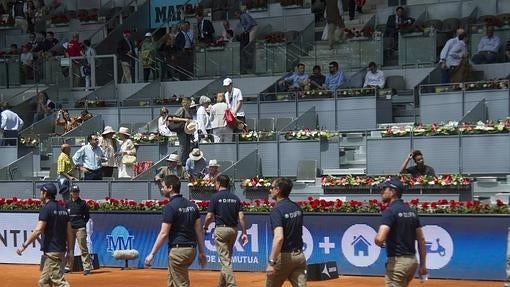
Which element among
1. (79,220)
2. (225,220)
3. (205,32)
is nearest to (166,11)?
(205,32)

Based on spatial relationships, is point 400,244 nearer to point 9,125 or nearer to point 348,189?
point 348,189

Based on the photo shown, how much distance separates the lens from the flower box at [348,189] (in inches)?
897

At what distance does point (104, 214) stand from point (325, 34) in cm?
1203

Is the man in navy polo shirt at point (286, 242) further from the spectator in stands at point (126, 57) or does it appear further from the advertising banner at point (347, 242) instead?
the spectator in stands at point (126, 57)

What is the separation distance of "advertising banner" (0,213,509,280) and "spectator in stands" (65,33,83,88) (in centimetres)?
1248

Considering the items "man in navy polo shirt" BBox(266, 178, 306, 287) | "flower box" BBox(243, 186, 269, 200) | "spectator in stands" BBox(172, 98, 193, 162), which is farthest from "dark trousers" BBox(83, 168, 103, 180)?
"man in navy polo shirt" BBox(266, 178, 306, 287)

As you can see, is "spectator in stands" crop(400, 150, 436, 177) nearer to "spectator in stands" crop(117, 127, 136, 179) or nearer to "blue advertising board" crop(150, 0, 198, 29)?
"spectator in stands" crop(117, 127, 136, 179)

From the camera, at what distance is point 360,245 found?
66.0 ft

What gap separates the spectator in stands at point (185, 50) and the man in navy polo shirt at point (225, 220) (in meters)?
18.1

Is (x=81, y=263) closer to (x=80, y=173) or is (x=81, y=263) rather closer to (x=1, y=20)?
(x=80, y=173)

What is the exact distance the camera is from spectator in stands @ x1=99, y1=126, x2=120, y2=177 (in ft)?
88.0

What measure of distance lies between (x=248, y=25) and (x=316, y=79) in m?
5.69

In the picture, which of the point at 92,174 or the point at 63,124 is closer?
the point at 92,174

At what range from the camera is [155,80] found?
3503cm
